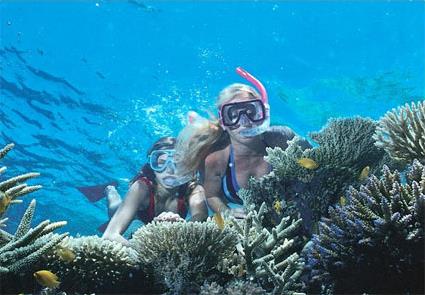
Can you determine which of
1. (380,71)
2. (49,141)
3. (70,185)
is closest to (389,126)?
(380,71)

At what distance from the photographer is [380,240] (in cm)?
271

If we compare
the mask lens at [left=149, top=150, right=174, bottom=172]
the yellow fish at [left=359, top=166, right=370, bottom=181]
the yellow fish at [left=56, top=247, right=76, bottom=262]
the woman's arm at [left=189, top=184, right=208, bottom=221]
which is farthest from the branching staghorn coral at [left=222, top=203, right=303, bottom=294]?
the mask lens at [left=149, top=150, right=174, bottom=172]

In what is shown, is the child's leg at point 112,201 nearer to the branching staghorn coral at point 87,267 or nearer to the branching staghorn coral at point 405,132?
the branching staghorn coral at point 87,267

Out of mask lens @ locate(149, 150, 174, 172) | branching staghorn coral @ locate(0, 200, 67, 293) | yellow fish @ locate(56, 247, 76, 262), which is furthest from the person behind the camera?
mask lens @ locate(149, 150, 174, 172)

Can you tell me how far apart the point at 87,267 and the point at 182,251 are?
3.21 ft

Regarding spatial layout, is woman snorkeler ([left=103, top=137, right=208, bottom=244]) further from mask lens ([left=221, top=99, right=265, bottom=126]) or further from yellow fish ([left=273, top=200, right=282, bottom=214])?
yellow fish ([left=273, top=200, right=282, bottom=214])

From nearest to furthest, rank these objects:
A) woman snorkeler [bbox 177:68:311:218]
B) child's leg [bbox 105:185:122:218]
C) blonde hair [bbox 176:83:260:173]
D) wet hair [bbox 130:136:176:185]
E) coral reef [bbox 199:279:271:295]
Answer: coral reef [bbox 199:279:271:295]
woman snorkeler [bbox 177:68:311:218]
blonde hair [bbox 176:83:260:173]
wet hair [bbox 130:136:176:185]
child's leg [bbox 105:185:122:218]

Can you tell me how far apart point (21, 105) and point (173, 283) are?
1776 centimetres

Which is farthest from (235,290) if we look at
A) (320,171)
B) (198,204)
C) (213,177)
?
(213,177)

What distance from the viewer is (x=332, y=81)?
15.5 metres

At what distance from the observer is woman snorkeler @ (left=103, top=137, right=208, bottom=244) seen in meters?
6.52

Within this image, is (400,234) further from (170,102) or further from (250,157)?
(170,102)

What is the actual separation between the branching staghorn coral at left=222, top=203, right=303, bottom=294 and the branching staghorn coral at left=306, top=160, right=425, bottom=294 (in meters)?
0.40

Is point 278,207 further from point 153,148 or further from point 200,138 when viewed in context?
point 153,148
